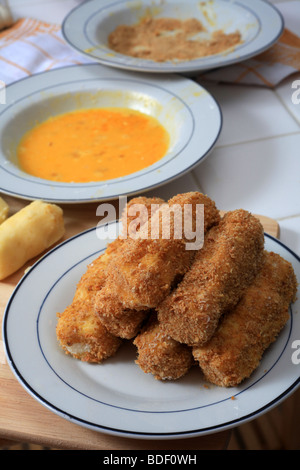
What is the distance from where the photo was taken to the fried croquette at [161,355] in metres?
1.06

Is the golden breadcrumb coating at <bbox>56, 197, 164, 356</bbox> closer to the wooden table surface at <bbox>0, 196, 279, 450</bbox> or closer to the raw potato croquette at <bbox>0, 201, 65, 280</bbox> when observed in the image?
the wooden table surface at <bbox>0, 196, 279, 450</bbox>

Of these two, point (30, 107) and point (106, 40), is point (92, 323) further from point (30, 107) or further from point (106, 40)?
point (106, 40)

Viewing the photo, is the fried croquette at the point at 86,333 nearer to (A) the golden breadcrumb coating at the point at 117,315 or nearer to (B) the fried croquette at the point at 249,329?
(A) the golden breadcrumb coating at the point at 117,315

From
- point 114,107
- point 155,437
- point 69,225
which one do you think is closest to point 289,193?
point 69,225

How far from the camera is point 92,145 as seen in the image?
1.98m

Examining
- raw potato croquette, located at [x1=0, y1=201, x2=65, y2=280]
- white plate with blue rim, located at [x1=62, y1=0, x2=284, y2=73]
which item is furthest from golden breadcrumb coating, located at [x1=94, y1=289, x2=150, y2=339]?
white plate with blue rim, located at [x1=62, y1=0, x2=284, y2=73]

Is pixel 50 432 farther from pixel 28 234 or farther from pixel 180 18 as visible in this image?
pixel 180 18

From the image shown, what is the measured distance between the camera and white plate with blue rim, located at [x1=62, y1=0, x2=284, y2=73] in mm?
2109

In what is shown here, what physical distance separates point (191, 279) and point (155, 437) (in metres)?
0.31

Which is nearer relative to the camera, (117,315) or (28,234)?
(117,315)

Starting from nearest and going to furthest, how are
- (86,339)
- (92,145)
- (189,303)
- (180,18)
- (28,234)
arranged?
(189,303) → (86,339) → (28,234) → (92,145) → (180,18)

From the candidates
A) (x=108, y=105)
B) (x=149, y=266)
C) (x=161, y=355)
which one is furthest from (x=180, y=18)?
(x=161, y=355)

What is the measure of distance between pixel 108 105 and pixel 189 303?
54.3 inches

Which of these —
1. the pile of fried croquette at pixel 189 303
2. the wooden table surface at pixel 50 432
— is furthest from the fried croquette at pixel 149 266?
the wooden table surface at pixel 50 432
